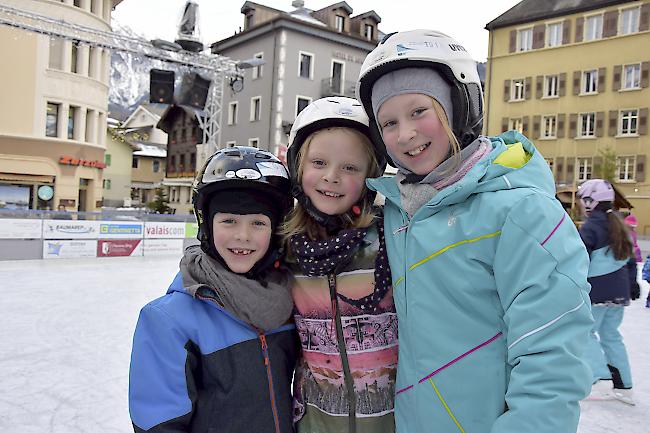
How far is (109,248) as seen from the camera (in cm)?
1276

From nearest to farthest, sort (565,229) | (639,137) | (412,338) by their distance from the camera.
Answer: (565,229) < (412,338) < (639,137)

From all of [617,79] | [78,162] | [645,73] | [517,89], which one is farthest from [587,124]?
[78,162]

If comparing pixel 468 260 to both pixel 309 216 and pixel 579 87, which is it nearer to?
pixel 309 216

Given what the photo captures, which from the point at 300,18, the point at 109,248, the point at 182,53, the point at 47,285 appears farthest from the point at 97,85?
the point at 47,285

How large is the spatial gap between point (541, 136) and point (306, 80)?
12784 millimetres

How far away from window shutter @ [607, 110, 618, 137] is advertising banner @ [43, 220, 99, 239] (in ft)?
78.9

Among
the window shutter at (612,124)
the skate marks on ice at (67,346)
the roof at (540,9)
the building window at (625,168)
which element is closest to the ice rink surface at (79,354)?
the skate marks on ice at (67,346)

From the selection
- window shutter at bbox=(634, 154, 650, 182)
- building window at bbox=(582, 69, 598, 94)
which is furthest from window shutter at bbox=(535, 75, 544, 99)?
window shutter at bbox=(634, 154, 650, 182)

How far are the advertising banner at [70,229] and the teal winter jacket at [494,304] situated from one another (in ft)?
39.5

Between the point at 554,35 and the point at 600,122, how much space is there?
5567 mm

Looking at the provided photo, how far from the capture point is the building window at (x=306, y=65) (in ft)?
92.1

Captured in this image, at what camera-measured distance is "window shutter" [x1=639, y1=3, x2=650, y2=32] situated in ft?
83.5

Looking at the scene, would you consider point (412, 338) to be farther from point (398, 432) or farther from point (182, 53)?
point (182, 53)

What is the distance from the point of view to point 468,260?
1.29 meters
